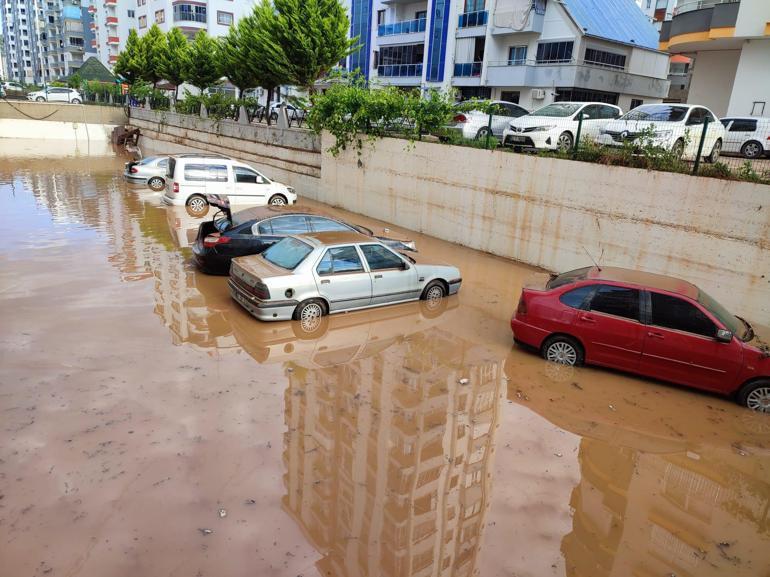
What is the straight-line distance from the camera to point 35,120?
4056cm

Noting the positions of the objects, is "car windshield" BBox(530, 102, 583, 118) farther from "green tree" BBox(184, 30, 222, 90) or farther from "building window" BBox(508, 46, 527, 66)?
"green tree" BBox(184, 30, 222, 90)

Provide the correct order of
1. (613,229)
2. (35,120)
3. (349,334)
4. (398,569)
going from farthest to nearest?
(35,120) → (613,229) → (349,334) → (398,569)

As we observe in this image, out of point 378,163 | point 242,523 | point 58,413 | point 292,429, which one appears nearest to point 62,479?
point 58,413

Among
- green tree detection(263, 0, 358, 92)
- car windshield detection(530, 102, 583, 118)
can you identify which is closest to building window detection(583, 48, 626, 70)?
green tree detection(263, 0, 358, 92)

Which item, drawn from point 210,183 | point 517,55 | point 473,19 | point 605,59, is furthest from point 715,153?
point 473,19

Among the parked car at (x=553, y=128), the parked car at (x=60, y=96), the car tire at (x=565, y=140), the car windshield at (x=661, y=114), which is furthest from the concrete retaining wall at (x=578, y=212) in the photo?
the parked car at (x=60, y=96)

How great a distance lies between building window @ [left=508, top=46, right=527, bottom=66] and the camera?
3506 cm

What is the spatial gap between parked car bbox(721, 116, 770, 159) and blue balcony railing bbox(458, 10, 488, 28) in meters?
22.3

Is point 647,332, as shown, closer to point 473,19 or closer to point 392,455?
point 392,455

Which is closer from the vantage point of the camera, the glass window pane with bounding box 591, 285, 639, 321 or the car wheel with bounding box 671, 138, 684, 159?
the glass window pane with bounding box 591, 285, 639, 321

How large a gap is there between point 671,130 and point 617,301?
25.6 ft

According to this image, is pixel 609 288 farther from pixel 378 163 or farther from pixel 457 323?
pixel 378 163

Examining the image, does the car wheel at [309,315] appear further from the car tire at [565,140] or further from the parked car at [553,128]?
the car tire at [565,140]

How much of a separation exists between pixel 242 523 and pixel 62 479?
189 cm
